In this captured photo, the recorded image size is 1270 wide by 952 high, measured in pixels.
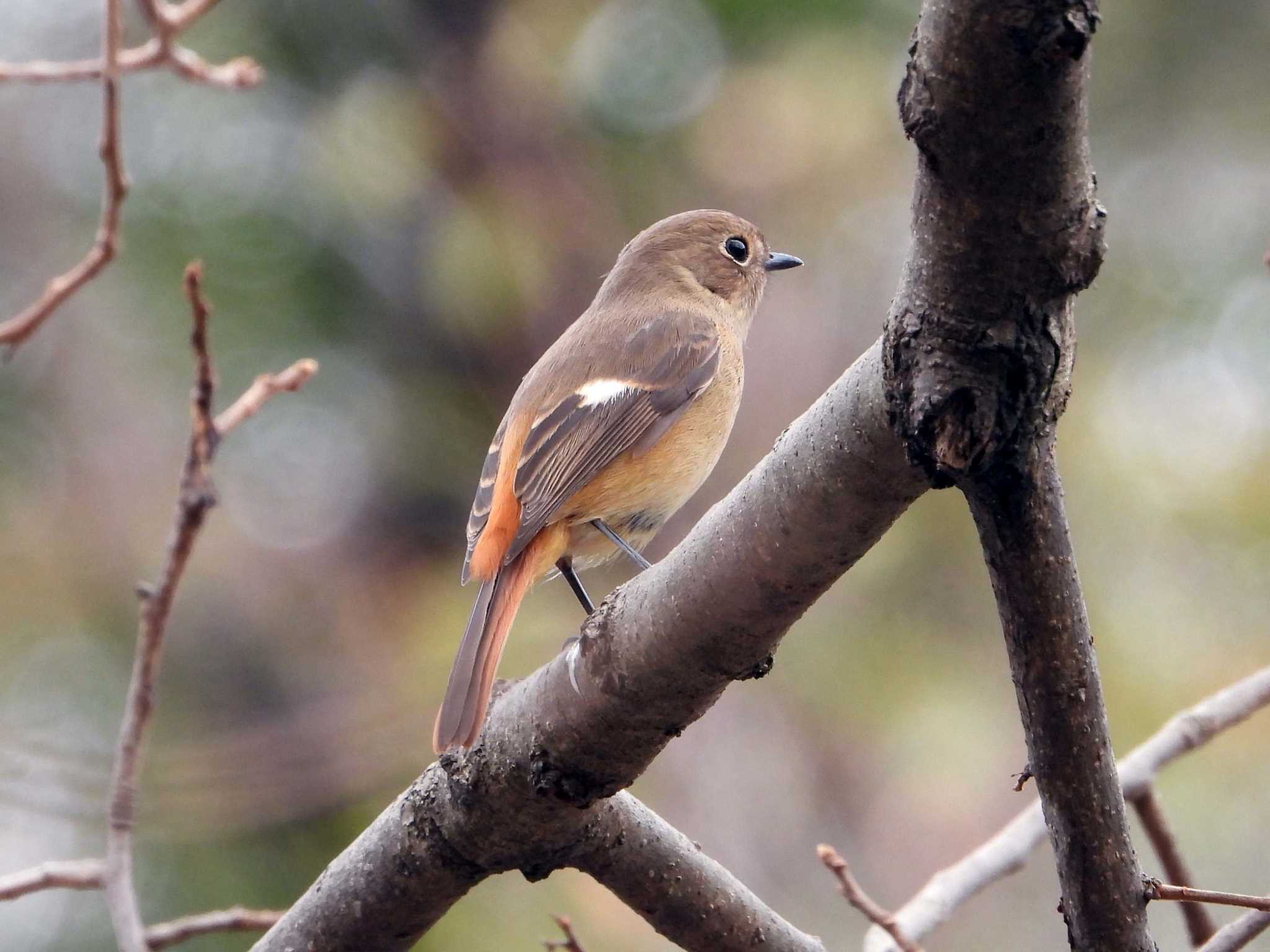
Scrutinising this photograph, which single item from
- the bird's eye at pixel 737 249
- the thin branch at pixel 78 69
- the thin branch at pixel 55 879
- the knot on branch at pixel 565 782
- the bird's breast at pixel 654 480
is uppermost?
the bird's eye at pixel 737 249

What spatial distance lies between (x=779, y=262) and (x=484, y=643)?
88.8 inches

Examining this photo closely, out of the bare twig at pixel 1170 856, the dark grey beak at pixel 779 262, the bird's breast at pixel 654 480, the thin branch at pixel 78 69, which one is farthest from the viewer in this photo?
the dark grey beak at pixel 779 262

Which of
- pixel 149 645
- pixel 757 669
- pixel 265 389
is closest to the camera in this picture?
pixel 757 669

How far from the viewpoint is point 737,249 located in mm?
4895

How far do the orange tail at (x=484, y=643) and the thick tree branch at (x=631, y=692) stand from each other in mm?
73

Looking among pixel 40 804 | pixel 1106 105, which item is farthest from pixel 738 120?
pixel 40 804

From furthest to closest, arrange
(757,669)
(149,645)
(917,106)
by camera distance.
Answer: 1. (149,645)
2. (757,669)
3. (917,106)

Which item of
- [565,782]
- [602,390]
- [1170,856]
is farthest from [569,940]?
[602,390]

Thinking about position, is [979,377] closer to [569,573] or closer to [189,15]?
[189,15]

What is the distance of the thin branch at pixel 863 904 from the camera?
209 centimetres

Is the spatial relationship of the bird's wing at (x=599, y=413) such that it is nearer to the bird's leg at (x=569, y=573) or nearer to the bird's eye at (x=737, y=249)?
the bird's leg at (x=569, y=573)

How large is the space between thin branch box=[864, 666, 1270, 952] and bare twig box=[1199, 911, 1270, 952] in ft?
1.75

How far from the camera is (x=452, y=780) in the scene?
226cm

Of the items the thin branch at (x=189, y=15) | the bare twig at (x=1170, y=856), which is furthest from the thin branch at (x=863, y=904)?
the thin branch at (x=189, y=15)
